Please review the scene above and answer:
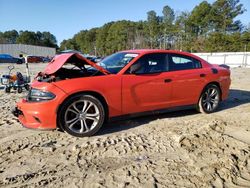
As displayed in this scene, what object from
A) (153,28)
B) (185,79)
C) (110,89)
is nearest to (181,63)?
(185,79)

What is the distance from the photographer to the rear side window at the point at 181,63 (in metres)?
5.59

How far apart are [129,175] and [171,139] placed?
4.69 feet

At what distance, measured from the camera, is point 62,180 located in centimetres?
317

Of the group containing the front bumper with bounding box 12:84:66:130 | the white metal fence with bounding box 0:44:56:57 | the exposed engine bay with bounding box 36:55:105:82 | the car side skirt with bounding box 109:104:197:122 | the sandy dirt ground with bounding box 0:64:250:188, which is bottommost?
the sandy dirt ground with bounding box 0:64:250:188

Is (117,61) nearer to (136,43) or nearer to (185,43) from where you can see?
(185,43)

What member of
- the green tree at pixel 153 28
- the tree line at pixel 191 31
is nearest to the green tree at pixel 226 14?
the tree line at pixel 191 31

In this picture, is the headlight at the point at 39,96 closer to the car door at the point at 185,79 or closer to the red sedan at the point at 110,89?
the red sedan at the point at 110,89

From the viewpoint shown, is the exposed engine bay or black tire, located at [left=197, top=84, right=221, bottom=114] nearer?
the exposed engine bay

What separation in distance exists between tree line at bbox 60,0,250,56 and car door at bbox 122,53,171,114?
1885 inches

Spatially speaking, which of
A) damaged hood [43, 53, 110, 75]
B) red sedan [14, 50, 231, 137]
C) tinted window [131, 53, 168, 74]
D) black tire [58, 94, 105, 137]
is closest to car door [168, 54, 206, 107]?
red sedan [14, 50, 231, 137]

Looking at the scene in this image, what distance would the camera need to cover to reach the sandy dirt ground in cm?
317

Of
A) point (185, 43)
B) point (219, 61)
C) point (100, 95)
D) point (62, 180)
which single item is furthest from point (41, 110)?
point (185, 43)

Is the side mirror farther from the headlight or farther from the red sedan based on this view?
the headlight

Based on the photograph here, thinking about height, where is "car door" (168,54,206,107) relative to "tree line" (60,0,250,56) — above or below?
below
